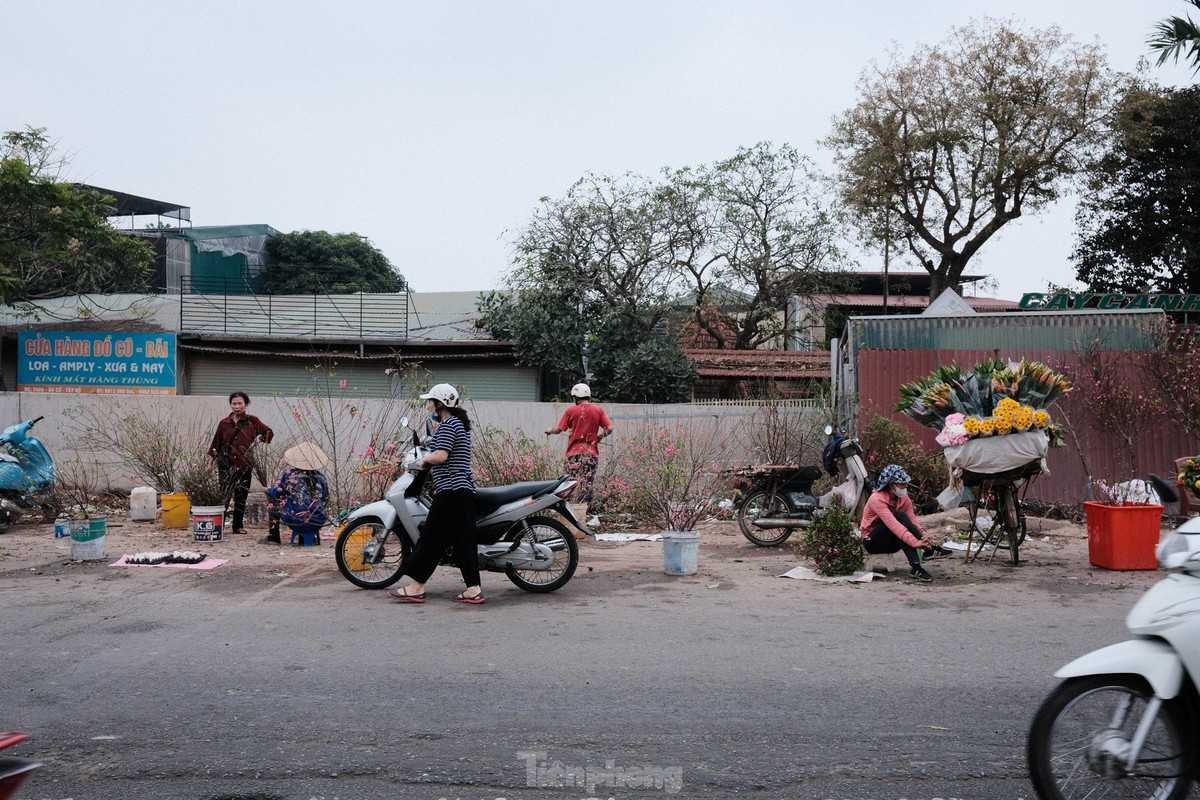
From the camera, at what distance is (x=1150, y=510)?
357 inches

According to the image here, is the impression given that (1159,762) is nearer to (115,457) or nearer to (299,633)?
(299,633)

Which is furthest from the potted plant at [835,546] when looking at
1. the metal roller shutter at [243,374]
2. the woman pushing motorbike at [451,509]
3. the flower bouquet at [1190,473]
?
the metal roller shutter at [243,374]

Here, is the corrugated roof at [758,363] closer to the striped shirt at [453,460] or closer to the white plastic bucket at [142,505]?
the white plastic bucket at [142,505]

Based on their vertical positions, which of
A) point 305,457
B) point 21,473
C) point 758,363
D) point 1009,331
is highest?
point 758,363

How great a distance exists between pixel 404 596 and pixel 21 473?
23.7 ft

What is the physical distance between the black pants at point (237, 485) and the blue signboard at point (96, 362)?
10306 millimetres

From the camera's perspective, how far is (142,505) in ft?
42.2

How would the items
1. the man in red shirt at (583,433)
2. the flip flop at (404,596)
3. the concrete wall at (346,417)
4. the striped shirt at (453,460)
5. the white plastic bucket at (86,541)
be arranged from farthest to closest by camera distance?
the concrete wall at (346,417) < the man in red shirt at (583,433) < the white plastic bucket at (86,541) < the flip flop at (404,596) < the striped shirt at (453,460)

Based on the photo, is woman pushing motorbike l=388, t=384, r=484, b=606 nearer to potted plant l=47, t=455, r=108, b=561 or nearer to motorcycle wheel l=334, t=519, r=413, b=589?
motorcycle wheel l=334, t=519, r=413, b=589

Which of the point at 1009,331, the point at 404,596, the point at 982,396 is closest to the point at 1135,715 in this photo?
the point at 404,596

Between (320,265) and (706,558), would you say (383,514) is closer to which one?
(706,558)

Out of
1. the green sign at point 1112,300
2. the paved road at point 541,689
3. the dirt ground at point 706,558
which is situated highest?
the green sign at point 1112,300

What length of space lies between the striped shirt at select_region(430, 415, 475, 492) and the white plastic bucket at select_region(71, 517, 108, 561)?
14.2 feet

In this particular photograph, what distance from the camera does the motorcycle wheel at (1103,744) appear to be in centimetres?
345
